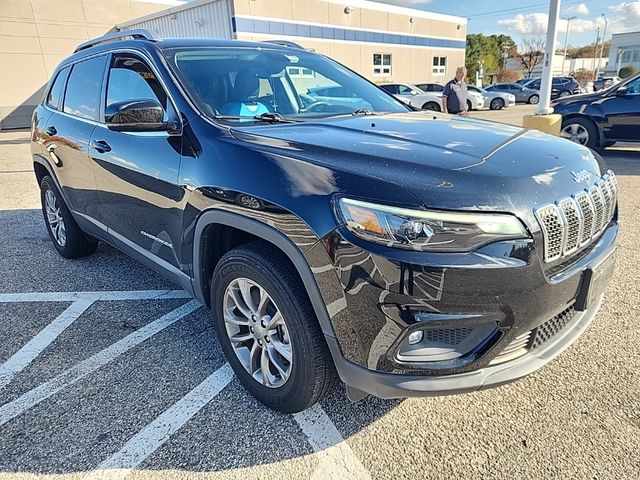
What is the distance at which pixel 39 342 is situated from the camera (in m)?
3.08

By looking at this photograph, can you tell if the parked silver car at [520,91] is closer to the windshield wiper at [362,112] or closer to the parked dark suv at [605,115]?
the parked dark suv at [605,115]

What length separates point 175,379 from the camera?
2.63 meters

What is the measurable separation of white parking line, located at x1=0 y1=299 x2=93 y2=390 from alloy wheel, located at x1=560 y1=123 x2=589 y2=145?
893cm

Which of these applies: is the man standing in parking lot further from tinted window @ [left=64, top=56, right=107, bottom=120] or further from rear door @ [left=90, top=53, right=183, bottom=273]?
rear door @ [left=90, top=53, right=183, bottom=273]

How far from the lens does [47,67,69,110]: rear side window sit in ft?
13.6

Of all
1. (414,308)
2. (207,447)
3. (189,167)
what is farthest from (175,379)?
(414,308)

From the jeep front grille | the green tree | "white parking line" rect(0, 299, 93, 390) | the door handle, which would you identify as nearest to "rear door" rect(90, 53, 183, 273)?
the door handle

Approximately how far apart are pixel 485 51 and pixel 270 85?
62245 mm

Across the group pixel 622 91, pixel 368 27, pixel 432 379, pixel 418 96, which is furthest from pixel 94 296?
pixel 368 27

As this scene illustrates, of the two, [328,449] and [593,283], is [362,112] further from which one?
[328,449]

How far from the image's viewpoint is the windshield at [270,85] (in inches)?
107

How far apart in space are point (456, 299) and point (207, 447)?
1.34 m

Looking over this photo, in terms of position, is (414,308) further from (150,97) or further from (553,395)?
(150,97)

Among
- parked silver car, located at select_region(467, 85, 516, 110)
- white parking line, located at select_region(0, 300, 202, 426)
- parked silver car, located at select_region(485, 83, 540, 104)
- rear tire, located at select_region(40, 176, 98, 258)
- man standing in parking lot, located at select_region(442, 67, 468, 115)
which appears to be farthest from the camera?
parked silver car, located at select_region(485, 83, 540, 104)
